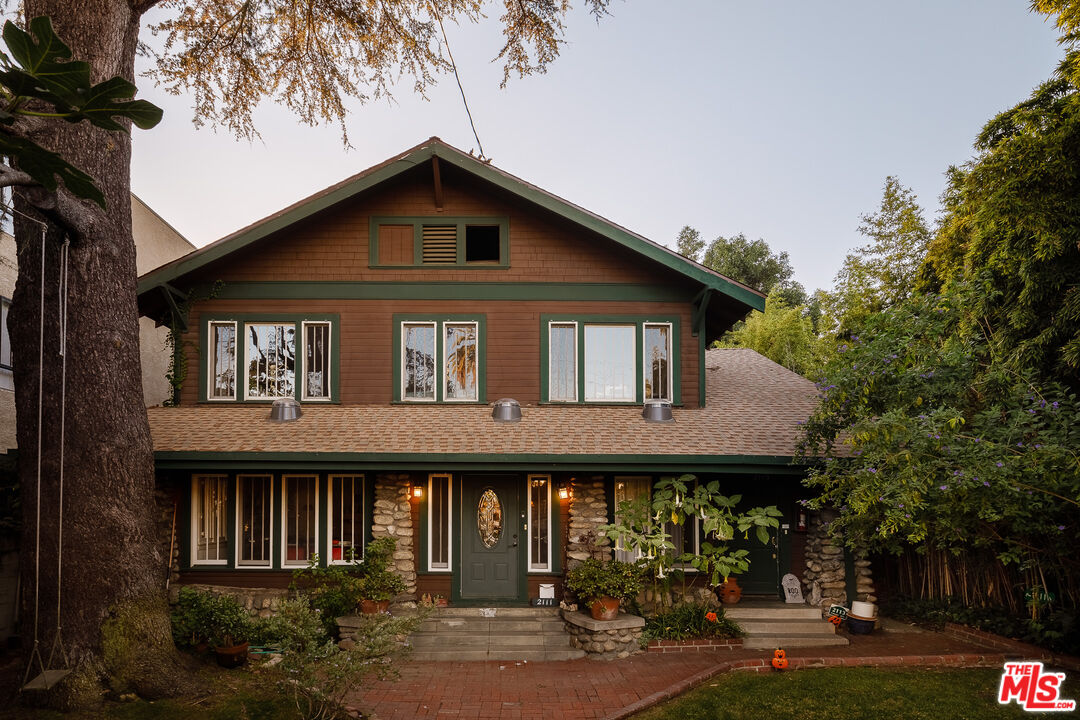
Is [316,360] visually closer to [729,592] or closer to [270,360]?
[270,360]

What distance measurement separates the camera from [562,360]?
10.4 meters

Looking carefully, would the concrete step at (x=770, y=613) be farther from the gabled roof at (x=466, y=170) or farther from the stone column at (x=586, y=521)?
the gabled roof at (x=466, y=170)

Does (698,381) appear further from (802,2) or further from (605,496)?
(802,2)

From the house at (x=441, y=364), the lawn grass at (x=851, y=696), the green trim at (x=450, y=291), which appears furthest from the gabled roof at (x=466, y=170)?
the lawn grass at (x=851, y=696)

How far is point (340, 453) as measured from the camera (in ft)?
27.5

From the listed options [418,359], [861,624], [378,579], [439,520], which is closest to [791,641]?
[861,624]

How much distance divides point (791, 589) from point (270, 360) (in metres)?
9.33

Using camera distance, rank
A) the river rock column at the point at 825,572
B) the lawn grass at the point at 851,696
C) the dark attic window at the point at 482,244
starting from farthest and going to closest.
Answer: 1. the dark attic window at the point at 482,244
2. the river rock column at the point at 825,572
3. the lawn grass at the point at 851,696

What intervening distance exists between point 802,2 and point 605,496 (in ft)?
45.4

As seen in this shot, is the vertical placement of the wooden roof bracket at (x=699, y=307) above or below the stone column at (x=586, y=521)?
above

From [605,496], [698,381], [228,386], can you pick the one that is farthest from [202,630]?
[698,381]

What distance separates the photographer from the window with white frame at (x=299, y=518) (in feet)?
31.4

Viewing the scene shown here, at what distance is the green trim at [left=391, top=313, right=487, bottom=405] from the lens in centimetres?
1020

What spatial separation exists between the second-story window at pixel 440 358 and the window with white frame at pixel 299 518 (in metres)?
2.11
